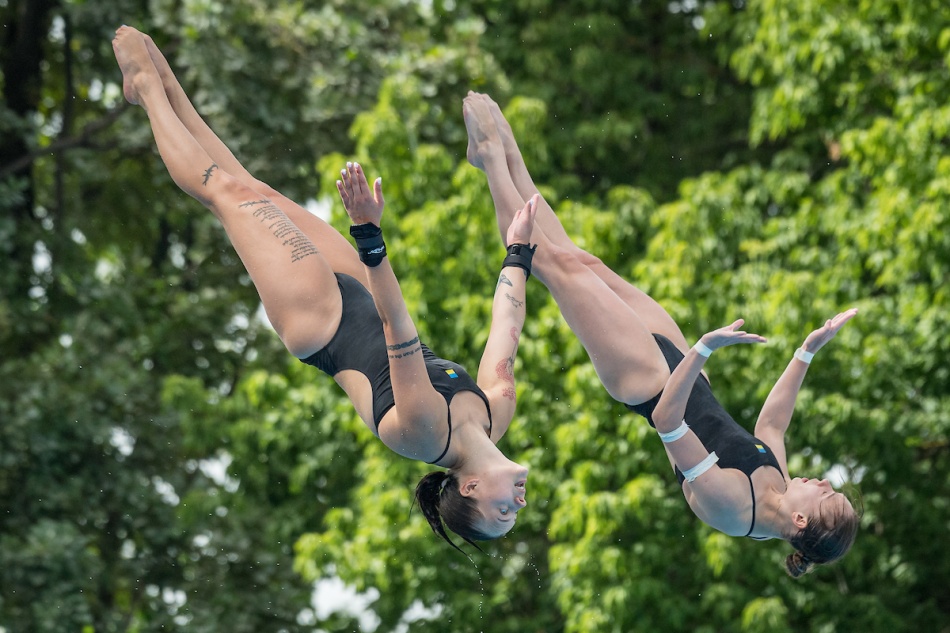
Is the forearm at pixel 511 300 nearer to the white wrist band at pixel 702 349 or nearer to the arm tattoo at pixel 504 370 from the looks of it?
the arm tattoo at pixel 504 370

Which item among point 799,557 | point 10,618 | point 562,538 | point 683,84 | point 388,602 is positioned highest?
point 799,557

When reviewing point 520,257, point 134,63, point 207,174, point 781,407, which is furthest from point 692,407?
point 134,63

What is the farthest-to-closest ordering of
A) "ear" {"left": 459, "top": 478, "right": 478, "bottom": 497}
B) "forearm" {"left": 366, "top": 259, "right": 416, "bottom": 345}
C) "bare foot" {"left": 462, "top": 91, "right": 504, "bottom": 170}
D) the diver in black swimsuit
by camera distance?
"bare foot" {"left": 462, "top": 91, "right": 504, "bottom": 170} → the diver in black swimsuit → "ear" {"left": 459, "top": 478, "right": 478, "bottom": 497} → "forearm" {"left": 366, "top": 259, "right": 416, "bottom": 345}

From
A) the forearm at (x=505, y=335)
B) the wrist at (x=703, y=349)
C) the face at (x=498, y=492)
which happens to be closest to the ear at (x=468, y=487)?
the face at (x=498, y=492)

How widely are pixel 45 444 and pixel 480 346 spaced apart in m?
4.14

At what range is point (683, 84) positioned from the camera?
14688mm

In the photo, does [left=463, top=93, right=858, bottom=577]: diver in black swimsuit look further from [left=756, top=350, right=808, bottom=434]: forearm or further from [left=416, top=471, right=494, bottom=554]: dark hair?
[left=416, top=471, right=494, bottom=554]: dark hair

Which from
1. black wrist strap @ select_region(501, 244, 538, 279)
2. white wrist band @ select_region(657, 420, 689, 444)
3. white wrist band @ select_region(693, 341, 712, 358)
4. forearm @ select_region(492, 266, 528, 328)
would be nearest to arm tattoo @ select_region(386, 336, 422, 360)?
forearm @ select_region(492, 266, 528, 328)

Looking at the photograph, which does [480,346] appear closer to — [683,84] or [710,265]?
[710,265]

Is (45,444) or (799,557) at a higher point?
(799,557)

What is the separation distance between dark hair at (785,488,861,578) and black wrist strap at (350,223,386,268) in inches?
91.3

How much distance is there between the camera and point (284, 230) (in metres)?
5.73

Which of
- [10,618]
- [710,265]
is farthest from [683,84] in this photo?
[10,618]

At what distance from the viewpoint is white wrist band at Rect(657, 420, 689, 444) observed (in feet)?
18.7
